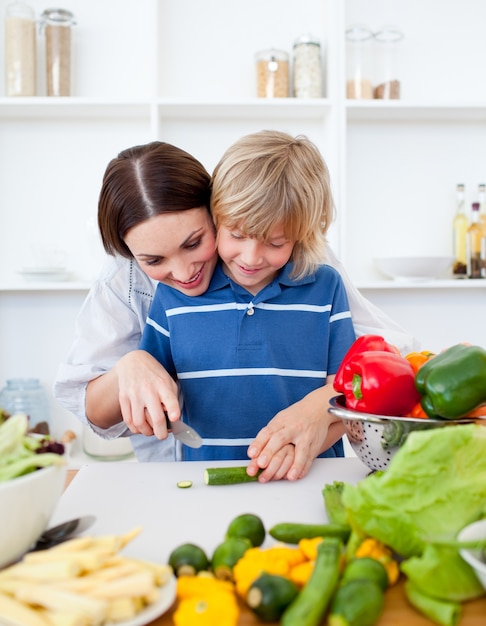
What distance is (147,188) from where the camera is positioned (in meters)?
1.23

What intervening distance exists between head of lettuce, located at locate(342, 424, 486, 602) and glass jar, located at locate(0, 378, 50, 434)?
6.39 feet

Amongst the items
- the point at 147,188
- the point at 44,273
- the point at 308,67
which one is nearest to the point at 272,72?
the point at 308,67

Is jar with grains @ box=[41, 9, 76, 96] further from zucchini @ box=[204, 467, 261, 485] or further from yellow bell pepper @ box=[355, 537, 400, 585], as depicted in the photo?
yellow bell pepper @ box=[355, 537, 400, 585]

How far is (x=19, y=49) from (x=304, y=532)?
222cm

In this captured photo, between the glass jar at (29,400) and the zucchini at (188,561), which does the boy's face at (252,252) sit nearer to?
the zucchini at (188,561)

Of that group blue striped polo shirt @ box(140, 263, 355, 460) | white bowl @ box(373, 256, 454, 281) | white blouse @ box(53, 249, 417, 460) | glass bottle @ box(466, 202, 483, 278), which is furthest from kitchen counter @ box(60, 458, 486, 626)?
glass bottle @ box(466, 202, 483, 278)

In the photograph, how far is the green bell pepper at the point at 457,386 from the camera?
804mm

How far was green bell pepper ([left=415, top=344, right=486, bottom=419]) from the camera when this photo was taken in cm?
80

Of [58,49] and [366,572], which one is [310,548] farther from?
[58,49]

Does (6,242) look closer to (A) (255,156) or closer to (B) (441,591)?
(A) (255,156)

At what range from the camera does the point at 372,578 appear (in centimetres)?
58

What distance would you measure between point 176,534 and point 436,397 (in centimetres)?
35

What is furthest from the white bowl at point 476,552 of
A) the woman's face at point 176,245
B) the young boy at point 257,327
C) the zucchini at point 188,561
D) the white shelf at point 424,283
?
the white shelf at point 424,283

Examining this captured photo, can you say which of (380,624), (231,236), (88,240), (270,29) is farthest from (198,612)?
(270,29)
